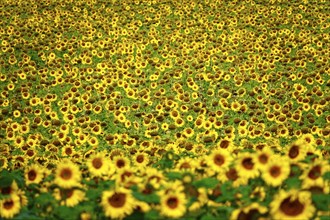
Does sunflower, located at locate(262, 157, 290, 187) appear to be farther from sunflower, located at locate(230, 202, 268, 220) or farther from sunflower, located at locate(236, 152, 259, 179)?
sunflower, located at locate(230, 202, 268, 220)

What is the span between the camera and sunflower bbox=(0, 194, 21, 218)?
3528 millimetres

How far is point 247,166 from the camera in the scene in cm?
372

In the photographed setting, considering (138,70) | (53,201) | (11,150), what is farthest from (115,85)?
(53,201)

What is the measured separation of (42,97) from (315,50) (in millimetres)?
7647

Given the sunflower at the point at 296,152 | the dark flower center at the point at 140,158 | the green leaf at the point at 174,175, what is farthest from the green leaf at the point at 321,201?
the dark flower center at the point at 140,158

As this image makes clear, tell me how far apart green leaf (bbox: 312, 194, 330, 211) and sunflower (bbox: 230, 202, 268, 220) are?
0.38m

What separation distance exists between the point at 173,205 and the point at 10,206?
4.68 feet

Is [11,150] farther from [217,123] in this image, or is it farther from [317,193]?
[317,193]

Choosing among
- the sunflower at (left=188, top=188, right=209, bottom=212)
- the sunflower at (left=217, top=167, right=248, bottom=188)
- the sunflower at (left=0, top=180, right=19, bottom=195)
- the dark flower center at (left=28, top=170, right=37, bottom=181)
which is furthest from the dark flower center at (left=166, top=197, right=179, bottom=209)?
the dark flower center at (left=28, top=170, right=37, bottom=181)

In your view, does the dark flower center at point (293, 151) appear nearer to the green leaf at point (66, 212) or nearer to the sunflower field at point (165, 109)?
the sunflower field at point (165, 109)

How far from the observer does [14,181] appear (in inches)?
157

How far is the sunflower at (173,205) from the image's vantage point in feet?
10.8

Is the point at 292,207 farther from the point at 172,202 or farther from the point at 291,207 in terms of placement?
the point at 172,202

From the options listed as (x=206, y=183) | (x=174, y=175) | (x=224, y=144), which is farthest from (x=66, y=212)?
(x=224, y=144)
